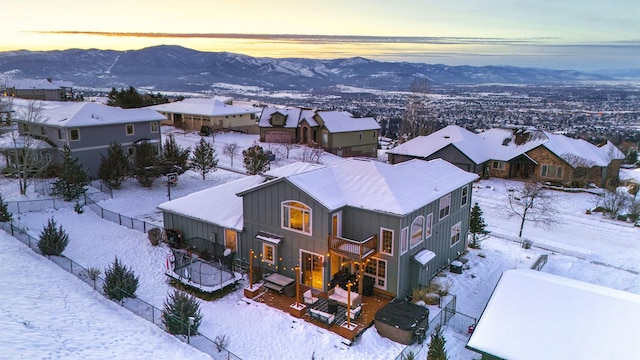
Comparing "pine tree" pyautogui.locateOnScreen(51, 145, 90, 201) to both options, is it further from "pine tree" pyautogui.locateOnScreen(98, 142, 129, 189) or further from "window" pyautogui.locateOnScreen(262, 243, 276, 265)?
"window" pyautogui.locateOnScreen(262, 243, 276, 265)

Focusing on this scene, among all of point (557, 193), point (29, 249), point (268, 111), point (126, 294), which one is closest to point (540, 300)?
point (126, 294)

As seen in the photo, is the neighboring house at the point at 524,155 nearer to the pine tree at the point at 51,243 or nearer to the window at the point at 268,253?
the window at the point at 268,253

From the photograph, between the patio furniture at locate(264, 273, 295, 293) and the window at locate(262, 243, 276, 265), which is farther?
the window at locate(262, 243, 276, 265)

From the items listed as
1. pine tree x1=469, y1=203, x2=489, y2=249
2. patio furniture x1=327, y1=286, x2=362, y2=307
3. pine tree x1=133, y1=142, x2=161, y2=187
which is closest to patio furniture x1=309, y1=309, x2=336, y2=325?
patio furniture x1=327, y1=286, x2=362, y2=307

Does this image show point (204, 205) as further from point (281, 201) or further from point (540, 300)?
point (540, 300)

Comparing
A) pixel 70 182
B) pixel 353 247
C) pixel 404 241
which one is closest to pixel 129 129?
pixel 70 182

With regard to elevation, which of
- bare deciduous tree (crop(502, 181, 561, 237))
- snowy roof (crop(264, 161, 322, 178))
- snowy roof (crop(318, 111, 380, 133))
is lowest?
bare deciduous tree (crop(502, 181, 561, 237))

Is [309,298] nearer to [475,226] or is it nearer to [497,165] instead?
[475,226]
